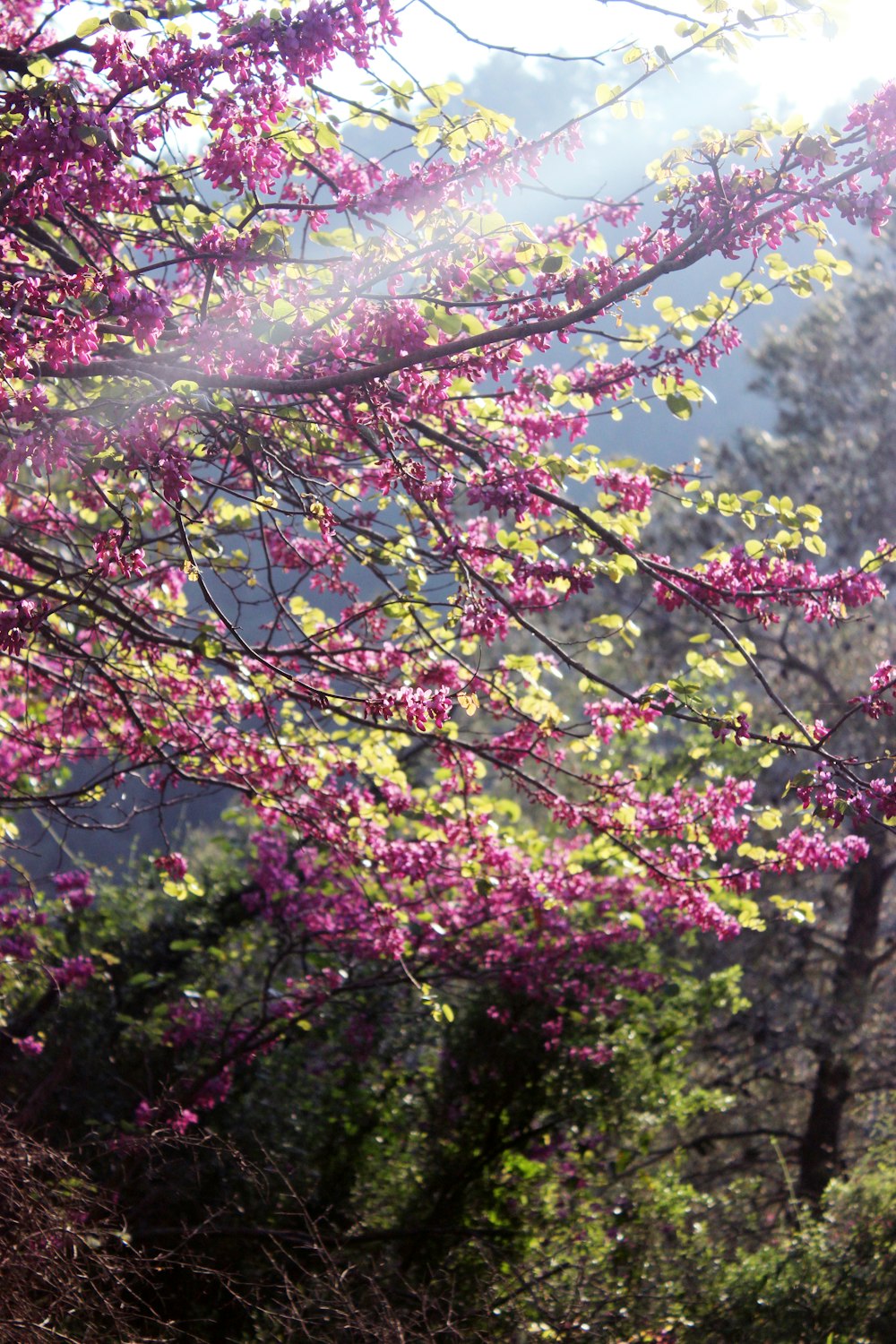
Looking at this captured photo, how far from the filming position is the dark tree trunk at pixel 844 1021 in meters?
11.8

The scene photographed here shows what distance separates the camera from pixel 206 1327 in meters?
5.91

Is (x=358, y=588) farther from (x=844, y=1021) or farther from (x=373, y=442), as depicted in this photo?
(x=844, y=1021)

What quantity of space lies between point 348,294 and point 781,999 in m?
10.7

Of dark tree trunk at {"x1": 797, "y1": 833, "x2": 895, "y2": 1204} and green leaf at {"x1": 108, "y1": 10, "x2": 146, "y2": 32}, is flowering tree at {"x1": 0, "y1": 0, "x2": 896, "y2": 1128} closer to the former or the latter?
green leaf at {"x1": 108, "y1": 10, "x2": 146, "y2": 32}

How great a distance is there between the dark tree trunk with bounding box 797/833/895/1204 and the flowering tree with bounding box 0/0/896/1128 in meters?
5.35

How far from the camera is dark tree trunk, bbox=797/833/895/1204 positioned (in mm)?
11820

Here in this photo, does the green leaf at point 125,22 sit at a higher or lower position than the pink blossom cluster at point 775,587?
higher

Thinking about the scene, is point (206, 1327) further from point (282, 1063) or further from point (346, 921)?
point (346, 921)

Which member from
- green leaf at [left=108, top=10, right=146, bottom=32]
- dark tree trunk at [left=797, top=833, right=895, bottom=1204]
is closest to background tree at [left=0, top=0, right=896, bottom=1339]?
green leaf at [left=108, top=10, right=146, bottom=32]

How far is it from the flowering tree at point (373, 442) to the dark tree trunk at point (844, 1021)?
535 cm

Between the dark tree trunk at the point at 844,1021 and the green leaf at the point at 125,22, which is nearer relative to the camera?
the green leaf at the point at 125,22

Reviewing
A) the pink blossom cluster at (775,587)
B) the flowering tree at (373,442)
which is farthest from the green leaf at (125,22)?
the pink blossom cluster at (775,587)

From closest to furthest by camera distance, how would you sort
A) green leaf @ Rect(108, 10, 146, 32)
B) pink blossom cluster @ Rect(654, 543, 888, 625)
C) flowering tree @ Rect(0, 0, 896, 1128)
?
1. green leaf @ Rect(108, 10, 146, 32)
2. flowering tree @ Rect(0, 0, 896, 1128)
3. pink blossom cluster @ Rect(654, 543, 888, 625)

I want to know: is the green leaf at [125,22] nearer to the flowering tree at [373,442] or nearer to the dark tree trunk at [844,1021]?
the flowering tree at [373,442]
